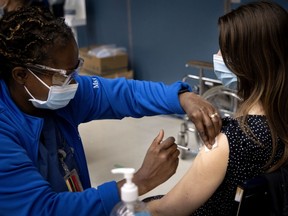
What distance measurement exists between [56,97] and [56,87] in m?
0.03

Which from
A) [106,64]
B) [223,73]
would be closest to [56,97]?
[223,73]

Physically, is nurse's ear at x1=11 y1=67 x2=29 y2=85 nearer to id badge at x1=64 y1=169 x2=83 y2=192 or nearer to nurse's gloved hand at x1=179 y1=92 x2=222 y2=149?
id badge at x1=64 y1=169 x2=83 y2=192

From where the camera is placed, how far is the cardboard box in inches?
163

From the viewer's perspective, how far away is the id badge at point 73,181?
1171 millimetres

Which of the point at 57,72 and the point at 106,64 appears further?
the point at 106,64

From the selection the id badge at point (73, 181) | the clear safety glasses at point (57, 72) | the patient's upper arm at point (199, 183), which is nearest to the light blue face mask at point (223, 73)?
the patient's upper arm at point (199, 183)

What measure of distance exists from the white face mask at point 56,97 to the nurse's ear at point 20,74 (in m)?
0.02

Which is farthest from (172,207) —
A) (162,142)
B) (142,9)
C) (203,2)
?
(142,9)

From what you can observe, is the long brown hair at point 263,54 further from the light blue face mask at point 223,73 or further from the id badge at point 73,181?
the id badge at point 73,181

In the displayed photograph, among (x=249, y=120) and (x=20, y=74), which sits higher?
(x=20, y=74)

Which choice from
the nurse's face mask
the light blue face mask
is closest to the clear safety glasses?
the nurse's face mask

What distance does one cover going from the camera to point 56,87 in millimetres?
1115

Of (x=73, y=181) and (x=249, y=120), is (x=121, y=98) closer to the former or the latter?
(x=73, y=181)

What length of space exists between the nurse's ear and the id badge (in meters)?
0.34
